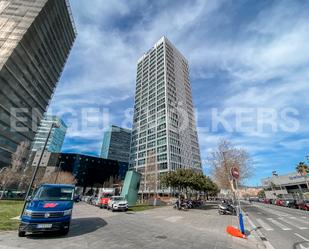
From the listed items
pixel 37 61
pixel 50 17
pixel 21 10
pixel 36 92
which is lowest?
pixel 36 92

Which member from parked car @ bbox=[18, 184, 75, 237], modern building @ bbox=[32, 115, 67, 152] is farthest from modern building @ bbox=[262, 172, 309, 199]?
modern building @ bbox=[32, 115, 67, 152]

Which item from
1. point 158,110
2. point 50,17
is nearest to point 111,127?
point 158,110

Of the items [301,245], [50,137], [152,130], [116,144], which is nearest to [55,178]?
[152,130]

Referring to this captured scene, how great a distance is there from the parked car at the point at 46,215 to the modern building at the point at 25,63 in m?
56.7

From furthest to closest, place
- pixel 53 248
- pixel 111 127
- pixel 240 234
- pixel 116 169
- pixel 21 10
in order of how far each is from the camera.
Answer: pixel 111 127
pixel 116 169
pixel 21 10
pixel 240 234
pixel 53 248

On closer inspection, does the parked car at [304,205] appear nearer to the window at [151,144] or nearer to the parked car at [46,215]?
the parked car at [46,215]

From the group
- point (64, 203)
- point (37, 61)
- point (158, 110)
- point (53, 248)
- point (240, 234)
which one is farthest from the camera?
point (158, 110)

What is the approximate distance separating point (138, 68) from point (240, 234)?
421 ft

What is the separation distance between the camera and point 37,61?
216ft

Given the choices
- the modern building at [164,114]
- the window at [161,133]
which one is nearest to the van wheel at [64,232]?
the modern building at [164,114]

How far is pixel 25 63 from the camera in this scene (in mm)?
59062

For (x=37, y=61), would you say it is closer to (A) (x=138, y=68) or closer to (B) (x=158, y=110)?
(B) (x=158, y=110)

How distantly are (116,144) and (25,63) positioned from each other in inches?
4479

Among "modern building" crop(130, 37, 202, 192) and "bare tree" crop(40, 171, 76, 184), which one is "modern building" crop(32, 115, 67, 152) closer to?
"modern building" crop(130, 37, 202, 192)
